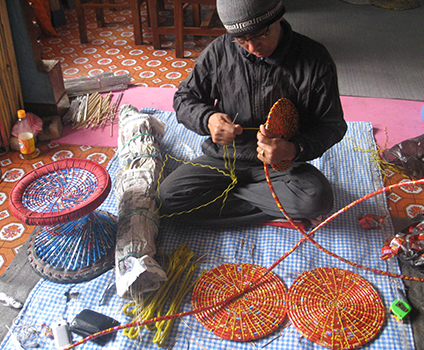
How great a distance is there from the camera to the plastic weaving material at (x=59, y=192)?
60.7 inches

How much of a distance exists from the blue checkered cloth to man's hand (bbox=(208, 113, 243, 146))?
56cm

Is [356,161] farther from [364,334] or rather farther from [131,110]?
[131,110]

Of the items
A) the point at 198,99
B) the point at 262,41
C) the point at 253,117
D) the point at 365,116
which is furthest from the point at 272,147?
the point at 365,116

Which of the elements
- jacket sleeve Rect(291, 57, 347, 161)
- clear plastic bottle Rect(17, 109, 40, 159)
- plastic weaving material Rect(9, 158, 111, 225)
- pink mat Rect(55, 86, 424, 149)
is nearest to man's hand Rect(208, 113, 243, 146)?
jacket sleeve Rect(291, 57, 347, 161)

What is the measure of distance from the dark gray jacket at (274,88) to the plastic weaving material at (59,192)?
1.65 ft

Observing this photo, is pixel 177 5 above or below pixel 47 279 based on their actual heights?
above

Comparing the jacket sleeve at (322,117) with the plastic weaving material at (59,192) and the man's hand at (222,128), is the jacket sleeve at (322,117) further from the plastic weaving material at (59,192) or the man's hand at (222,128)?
the plastic weaving material at (59,192)

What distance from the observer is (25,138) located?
8.56 feet

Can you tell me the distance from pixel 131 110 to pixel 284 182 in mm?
1194

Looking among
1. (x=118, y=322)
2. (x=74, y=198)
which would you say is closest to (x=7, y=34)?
(x=74, y=198)

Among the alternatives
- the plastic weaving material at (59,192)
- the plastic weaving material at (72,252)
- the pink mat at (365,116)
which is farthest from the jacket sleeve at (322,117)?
the pink mat at (365,116)

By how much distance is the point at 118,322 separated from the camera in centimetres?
159

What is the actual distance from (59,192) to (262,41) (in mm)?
1037

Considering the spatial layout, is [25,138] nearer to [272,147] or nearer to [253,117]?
[253,117]
